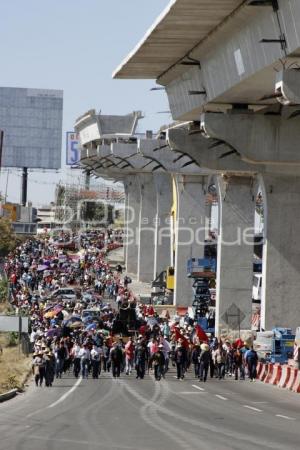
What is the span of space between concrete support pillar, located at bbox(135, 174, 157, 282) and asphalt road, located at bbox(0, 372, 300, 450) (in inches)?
2300

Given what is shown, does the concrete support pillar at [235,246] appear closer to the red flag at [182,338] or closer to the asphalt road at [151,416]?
the red flag at [182,338]

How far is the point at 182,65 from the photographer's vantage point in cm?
4003

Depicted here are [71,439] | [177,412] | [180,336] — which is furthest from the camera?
[180,336]

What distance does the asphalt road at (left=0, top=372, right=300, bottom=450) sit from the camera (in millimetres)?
20156

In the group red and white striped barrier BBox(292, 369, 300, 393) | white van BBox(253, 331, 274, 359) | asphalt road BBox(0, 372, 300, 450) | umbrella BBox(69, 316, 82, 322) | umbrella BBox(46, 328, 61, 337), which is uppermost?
umbrella BBox(69, 316, 82, 322)

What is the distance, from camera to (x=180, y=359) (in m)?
40.4

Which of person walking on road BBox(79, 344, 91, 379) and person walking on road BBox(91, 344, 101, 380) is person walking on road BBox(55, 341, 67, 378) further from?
person walking on road BBox(91, 344, 101, 380)

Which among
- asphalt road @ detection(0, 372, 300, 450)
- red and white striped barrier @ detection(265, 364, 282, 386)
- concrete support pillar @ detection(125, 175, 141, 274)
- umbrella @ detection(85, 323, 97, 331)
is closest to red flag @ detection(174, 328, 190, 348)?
asphalt road @ detection(0, 372, 300, 450)

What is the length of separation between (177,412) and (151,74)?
17210 millimetres

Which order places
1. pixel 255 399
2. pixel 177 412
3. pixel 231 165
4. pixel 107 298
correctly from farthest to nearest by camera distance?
pixel 107 298 → pixel 231 165 → pixel 255 399 → pixel 177 412

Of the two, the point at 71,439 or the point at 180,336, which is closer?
the point at 71,439

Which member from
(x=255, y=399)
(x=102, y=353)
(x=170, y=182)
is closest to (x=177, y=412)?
(x=255, y=399)

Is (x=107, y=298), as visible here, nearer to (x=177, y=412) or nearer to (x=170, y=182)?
(x=170, y=182)

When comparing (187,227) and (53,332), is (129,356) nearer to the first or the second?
(53,332)
